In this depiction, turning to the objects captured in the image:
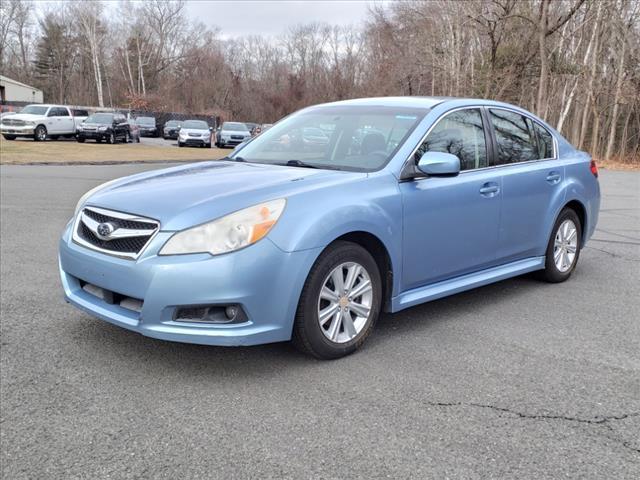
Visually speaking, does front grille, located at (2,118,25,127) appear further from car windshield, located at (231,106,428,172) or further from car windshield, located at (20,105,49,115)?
car windshield, located at (231,106,428,172)

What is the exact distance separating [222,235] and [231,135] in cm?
3459

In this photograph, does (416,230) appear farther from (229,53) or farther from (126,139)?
(229,53)

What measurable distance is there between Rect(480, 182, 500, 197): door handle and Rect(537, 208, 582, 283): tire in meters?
1.09

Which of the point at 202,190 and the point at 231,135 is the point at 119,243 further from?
the point at 231,135

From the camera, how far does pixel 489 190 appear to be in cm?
491

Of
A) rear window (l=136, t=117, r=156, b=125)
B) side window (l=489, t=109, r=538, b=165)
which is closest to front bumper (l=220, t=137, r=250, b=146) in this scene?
rear window (l=136, t=117, r=156, b=125)

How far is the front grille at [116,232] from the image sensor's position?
11.8ft

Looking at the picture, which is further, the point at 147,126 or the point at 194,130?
the point at 147,126

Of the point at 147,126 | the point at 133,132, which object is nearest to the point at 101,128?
the point at 133,132

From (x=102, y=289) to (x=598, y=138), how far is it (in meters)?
34.5

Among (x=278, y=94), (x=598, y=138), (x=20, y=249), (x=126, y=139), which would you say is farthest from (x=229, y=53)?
(x=20, y=249)

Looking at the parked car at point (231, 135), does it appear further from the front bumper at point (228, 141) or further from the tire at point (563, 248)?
the tire at point (563, 248)

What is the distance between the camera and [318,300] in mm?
3748

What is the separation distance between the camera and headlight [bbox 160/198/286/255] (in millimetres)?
3473
